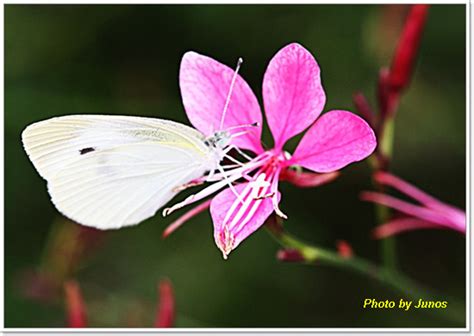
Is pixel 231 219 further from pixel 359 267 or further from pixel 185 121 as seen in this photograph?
pixel 185 121

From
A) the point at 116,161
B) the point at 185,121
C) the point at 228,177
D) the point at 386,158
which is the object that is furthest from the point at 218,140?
the point at 185,121

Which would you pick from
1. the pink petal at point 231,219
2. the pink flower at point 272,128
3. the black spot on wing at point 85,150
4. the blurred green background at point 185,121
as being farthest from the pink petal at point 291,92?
the blurred green background at point 185,121

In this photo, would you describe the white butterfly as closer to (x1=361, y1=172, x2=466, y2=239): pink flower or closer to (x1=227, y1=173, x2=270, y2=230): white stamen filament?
(x1=227, y1=173, x2=270, y2=230): white stamen filament

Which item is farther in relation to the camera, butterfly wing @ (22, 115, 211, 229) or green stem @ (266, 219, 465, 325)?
green stem @ (266, 219, 465, 325)

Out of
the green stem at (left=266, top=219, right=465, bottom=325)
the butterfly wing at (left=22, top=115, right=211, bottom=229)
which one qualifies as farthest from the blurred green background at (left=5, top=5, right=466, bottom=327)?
the butterfly wing at (left=22, top=115, right=211, bottom=229)

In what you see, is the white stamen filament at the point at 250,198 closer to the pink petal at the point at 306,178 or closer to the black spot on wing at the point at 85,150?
the pink petal at the point at 306,178
